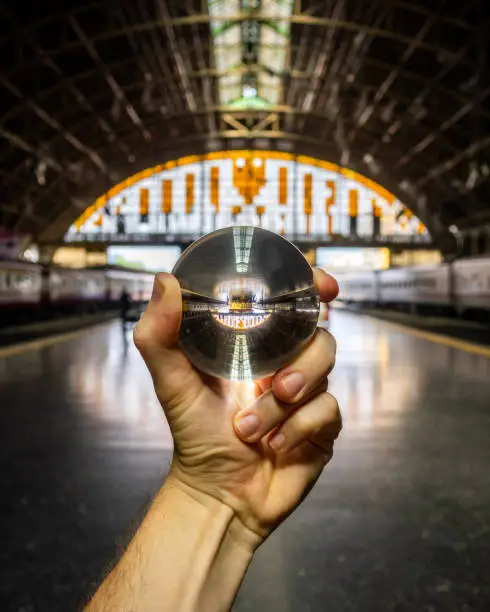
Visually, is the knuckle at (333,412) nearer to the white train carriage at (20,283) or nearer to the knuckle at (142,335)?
the knuckle at (142,335)

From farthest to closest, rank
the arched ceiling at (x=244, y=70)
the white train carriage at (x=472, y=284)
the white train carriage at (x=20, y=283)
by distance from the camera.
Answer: the arched ceiling at (x=244, y=70), the white train carriage at (x=472, y=284), the white train carriage at (x=20, y=283)

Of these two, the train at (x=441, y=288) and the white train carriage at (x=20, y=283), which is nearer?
the white train carriage at (x=20, y=283)

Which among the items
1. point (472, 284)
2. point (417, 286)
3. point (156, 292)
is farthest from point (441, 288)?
point (156, 292)

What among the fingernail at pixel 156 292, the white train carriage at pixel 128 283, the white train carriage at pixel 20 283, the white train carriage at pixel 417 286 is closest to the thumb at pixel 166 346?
the fingernail at pixel 156 292

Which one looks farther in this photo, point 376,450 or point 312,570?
point 376,450

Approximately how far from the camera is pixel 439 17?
31.5 meters

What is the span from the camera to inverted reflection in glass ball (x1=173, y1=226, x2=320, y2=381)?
142 centimetres

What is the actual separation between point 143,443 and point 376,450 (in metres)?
1.88

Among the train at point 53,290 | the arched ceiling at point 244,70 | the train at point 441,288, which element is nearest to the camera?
the train at point 53,290

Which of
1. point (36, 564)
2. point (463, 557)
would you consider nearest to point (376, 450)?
point (463, 557)

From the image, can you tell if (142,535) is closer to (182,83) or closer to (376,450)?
(376,450)

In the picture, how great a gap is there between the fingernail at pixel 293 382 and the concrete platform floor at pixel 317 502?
0.67 metres

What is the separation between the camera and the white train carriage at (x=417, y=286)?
3148 centimetres

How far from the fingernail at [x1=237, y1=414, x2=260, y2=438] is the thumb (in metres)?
0.10
